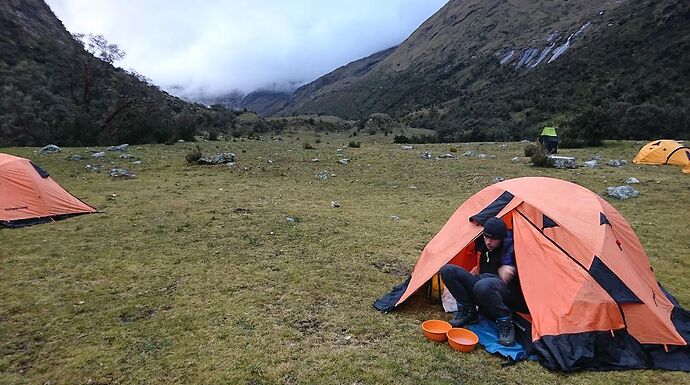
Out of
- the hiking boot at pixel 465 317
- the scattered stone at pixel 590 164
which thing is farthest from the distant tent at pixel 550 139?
the hiking boot at pixel 465 317

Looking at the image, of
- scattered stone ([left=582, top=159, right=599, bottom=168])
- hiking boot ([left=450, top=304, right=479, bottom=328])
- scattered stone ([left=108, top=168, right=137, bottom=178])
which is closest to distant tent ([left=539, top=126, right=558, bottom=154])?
scattered stone ([left=582, top=159, right=599, bottom=168])

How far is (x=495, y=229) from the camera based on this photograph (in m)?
5.69

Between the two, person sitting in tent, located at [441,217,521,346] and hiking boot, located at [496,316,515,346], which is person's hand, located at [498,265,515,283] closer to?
person sitting in tent, located at [441,217,521,346]

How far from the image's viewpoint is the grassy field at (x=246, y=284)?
15.4 feet

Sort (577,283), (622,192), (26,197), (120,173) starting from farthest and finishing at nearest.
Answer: (120,173), (622,192), (26,197), (577,283)

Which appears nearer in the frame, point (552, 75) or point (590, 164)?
point (590, 164)

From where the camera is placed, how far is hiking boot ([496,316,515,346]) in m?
5.15

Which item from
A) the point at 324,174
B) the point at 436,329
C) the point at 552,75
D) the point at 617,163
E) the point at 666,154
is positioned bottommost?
the point at 617,163

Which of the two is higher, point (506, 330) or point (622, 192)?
point (506, 330)

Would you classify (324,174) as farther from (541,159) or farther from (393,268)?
(393,268)

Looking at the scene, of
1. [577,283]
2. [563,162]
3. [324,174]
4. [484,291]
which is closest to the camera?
[577,283]

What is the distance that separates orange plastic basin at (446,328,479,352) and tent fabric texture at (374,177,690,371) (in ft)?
1.97

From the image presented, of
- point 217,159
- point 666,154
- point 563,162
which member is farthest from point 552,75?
point 217,159

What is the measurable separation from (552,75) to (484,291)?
66.7 metres
